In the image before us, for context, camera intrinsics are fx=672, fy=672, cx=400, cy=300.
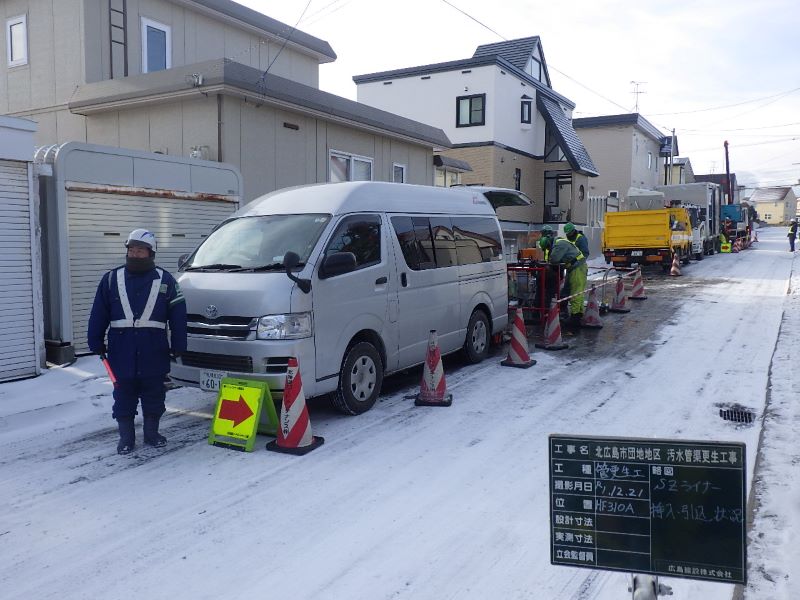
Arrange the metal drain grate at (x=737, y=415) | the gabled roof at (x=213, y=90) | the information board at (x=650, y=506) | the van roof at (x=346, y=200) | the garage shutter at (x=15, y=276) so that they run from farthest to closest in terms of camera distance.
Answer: the gabled roof at (x=213, y=90) < the garage shutter at (x=15, y=276) < the van roof at (x=346, y=200) < the metal drain grate at (x=737, y=415) < the information board at (x=650, y=506)

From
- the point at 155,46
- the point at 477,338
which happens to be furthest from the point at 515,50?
the point at 477,338

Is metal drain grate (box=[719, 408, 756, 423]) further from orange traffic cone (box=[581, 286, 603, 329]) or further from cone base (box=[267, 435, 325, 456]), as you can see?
orange traffic cone (box=[581, 286, 603, 329])

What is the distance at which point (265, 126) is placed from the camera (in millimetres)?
12758

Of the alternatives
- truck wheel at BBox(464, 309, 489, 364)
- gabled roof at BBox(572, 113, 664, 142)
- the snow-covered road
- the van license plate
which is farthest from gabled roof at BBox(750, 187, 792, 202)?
the van license plate

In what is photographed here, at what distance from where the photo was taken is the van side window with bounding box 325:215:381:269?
22.3ft

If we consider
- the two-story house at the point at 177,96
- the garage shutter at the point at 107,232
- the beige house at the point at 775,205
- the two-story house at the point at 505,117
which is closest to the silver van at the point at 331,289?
the garage shutter at the point at 107,232

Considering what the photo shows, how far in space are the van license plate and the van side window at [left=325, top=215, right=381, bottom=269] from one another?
1.55m

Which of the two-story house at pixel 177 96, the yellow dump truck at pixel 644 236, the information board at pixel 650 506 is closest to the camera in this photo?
the information board at pixel 650 506

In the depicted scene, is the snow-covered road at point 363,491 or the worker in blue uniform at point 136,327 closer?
the snow-covered road at point 363,491

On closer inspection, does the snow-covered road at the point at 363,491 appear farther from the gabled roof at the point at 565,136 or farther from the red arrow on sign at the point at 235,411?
the gabled roof at the point at 565,136

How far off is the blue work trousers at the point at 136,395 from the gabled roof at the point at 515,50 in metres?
27.8

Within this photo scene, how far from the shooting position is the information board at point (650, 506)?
2.48m

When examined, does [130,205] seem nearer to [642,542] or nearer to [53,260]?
[53,260]

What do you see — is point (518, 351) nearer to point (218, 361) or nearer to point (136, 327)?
point (218, 361)
